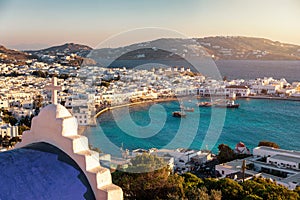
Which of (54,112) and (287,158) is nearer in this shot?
(54,112)

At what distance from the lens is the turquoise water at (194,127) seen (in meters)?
16.8

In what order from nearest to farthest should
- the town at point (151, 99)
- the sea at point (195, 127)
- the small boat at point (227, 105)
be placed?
the town at point (151, 99)
the sea at point (195, 127)
the small boat at point (227, 105)

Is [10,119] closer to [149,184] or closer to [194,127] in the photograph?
[194,127]

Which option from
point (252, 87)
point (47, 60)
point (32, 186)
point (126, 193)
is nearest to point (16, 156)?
point (32, 186)

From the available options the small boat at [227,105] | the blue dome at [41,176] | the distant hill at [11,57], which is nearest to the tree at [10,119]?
the small boat at [227,105]

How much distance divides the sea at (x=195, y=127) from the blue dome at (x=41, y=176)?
10.0 metres

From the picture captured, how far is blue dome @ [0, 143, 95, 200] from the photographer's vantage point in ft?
7.57

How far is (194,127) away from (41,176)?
18.7 m

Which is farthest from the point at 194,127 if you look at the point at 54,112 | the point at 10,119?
the point at 54,112

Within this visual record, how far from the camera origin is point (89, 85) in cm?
3238

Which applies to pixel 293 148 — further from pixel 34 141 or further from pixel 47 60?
pixel 47 60

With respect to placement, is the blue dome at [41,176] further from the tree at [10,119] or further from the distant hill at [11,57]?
the distant hill at [11,57]

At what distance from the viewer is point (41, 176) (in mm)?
2441

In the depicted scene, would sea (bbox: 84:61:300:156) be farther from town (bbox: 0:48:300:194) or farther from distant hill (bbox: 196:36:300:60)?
distant hill (bbox: 196:36:300:60)
